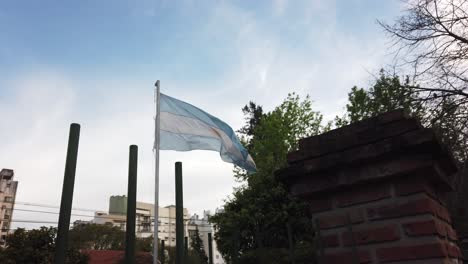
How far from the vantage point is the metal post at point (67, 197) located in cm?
212

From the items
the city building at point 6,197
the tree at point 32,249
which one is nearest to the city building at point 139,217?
the city building at point 6,197

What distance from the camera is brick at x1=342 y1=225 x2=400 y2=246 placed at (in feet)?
5.31

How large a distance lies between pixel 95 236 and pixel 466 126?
42095 mm

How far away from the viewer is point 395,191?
1662 millimetres

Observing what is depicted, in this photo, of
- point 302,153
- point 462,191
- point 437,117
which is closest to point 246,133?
point 437,117

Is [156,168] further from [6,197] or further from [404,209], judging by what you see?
[6,197]

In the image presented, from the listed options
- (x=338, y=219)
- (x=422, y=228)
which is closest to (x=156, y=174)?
(x=338, y=219)

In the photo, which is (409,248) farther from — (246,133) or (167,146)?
(246,133)

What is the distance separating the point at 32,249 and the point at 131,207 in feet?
52.9

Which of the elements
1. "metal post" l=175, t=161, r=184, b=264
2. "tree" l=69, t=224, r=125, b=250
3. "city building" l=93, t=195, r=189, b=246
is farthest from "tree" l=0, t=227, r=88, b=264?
"city building" l=93, t=195, r=189, b=246

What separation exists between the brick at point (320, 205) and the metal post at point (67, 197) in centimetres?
138

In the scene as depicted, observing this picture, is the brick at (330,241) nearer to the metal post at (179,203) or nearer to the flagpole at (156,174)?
the metal post at (179,203)

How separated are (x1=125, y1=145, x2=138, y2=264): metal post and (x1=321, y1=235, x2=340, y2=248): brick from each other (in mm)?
1416

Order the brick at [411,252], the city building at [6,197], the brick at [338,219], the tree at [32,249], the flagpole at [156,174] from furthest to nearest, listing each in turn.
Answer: the city building at [6,197] → the tree at [32,249] → the flagpole at [156,174] → the brick at [338,219] → the brick at [411,252]
